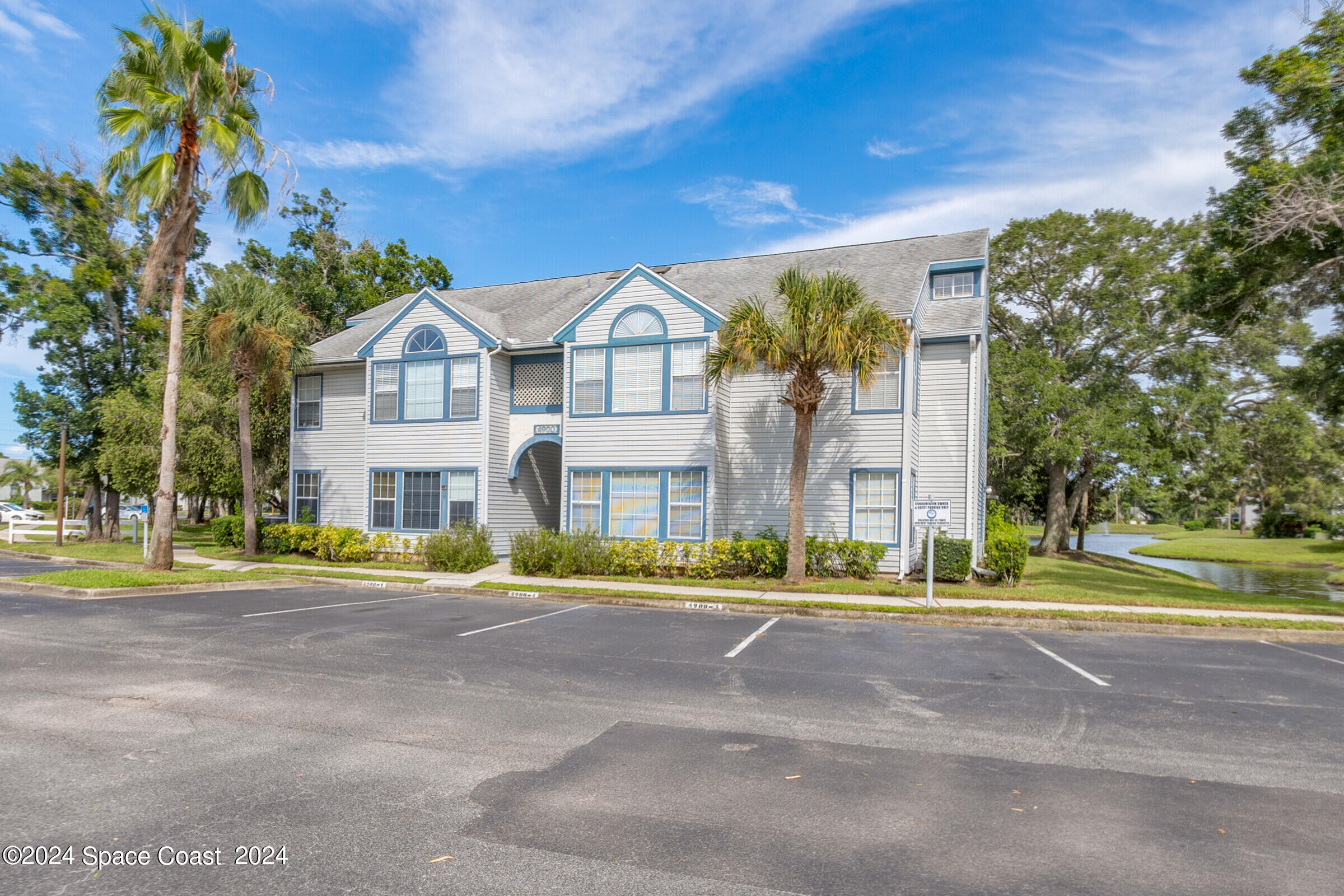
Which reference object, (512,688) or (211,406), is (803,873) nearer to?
(512,688)

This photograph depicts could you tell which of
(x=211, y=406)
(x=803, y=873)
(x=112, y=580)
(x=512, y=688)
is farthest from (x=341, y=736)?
(x=211, y=406)

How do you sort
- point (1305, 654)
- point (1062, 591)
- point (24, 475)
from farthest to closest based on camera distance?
point (24, 475) → point (1062, 591) → point (1305, 654)

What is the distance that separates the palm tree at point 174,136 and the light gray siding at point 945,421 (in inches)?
682

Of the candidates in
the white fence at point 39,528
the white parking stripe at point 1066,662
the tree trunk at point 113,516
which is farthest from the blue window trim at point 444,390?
the white fence at point 39,528

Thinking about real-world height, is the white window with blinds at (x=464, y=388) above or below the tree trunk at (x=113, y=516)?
above

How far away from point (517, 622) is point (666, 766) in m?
7.51

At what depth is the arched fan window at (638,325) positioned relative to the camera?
2047 centimetres

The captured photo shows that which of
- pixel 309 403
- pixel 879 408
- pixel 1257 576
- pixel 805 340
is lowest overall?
pixel 1257 576

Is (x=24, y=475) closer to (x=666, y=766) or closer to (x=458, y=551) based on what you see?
(x=458, y=551)

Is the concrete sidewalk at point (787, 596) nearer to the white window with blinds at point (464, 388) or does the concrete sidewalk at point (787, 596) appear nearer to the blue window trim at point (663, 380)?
the blue window trim at point (663, 380)

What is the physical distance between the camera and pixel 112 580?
15.8 m

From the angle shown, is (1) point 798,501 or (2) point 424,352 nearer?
(1) point 798,501

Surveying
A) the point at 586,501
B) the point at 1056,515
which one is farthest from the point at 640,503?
the point at 1056,515

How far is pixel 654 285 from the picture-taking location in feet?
67.5
